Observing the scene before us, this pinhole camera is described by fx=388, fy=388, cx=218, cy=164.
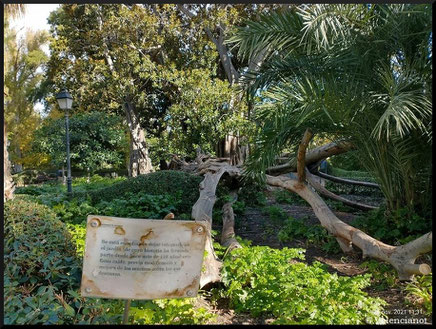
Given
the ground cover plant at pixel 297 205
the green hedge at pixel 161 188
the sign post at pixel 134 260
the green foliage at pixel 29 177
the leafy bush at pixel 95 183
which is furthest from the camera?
the green foliage at pixel 29 177

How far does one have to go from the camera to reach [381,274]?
413 cm

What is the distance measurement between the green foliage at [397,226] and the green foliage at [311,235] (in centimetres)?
55

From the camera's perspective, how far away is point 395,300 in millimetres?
3494

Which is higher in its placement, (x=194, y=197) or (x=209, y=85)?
(x=209, y=85)

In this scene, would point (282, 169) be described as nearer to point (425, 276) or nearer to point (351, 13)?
point (351, 13)

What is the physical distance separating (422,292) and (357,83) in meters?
2.41

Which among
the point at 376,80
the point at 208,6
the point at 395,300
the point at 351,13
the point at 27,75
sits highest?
the point at 208,6

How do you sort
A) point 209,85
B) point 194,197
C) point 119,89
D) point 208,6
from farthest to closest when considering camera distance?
point 119,89, point 208,6, point 209,85, point 194,197

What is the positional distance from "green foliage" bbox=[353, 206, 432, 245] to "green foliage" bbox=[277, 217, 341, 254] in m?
0.55

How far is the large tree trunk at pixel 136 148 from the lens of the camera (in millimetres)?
15453

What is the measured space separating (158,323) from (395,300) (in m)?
2.21

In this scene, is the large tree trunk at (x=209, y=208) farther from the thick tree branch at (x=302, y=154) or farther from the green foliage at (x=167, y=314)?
the thick tree branch at (x=302, y=154)

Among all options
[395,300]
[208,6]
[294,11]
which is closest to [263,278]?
[395,300]

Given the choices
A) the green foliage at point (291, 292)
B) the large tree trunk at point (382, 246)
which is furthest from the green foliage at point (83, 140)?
the green foliage at point (291, 292)
